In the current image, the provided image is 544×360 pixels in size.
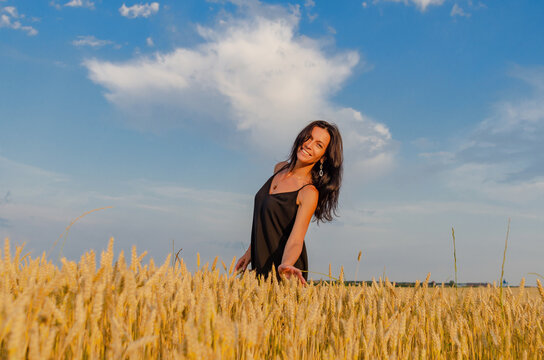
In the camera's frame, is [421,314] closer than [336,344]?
No

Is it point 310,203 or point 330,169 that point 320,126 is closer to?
point 330,169

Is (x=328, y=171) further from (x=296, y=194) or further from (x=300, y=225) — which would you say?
(x=300, y=225)

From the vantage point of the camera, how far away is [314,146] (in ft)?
16.1

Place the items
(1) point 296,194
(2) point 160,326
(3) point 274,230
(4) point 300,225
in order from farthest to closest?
(3) point 274,230, (1) point 296,194, (4) point 300,225, (2) point 160,326

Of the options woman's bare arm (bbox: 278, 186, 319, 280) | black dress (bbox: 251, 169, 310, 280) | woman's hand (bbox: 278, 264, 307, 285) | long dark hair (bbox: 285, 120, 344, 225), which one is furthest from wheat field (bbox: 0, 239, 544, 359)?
long dark hair (bbox: 285, 120, 344, 225)

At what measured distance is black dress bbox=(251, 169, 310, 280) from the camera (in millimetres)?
4719

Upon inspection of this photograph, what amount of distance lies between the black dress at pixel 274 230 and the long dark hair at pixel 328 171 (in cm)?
43

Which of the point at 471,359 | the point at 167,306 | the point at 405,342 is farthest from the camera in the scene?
the point at 471,359

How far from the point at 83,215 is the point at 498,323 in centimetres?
281

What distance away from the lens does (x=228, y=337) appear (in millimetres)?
1599

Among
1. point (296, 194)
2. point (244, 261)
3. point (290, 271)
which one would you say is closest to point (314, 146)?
point (296, 194)

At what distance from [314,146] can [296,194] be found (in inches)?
23.6

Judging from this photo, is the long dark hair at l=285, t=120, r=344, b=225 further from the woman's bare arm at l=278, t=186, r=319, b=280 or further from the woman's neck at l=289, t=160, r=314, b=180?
the woman's bare arm at l=278, t=186, r=319, b=280

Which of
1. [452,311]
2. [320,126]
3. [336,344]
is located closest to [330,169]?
[320,126]
